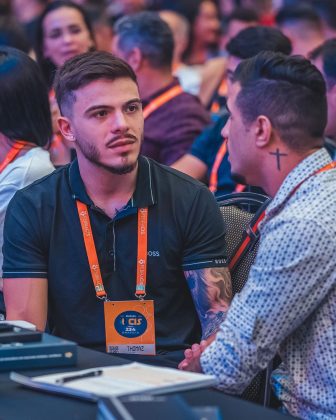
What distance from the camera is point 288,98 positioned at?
2516mm

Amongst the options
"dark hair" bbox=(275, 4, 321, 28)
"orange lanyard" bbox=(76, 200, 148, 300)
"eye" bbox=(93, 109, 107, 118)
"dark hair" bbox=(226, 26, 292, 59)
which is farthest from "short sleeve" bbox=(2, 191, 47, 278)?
"dark hair" bbox=(275, 4, 321, 28)

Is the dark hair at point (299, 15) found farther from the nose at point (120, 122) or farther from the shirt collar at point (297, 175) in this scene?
the shirt collar at point (297, 175)

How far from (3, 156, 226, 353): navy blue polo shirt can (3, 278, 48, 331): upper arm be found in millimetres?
31

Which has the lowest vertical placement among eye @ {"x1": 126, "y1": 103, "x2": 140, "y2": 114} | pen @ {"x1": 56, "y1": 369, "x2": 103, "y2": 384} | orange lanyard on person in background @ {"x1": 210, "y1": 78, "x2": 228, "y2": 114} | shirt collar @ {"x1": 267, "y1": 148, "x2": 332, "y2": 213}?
pen @ {"x1": 56, "y1": 369, "x2": 103, "y2": 384}

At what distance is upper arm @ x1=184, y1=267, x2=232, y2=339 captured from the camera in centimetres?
301

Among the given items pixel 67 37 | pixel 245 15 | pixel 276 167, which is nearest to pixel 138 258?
pixel 276 167

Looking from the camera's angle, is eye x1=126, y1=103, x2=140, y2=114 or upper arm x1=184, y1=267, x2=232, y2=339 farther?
eye x1=126, y1=103, x2=140, y2=114

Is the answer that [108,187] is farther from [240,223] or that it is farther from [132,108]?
[240,223]

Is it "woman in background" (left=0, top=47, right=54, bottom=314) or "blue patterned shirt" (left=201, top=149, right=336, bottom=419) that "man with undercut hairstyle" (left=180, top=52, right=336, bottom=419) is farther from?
"woman in background" (left=0, top=47, right=54, bottom=314)

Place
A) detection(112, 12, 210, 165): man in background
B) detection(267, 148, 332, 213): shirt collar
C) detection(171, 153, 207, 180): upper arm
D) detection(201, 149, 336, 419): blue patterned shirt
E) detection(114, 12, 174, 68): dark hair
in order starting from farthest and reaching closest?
detection(114, 12, 174, 68): dark hair, detection(112, 12, 210, 165): man in background, detection(171, 153, 207, 180): upper arm, detection(267, 148, 332, 213): shirt collar, detection(201, 149, 336, 419): blue patterned shirt

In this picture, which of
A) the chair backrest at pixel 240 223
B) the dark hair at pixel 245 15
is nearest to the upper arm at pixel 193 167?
the chair backrest at pixel 240 223

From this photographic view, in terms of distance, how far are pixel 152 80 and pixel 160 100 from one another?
0.86 ft

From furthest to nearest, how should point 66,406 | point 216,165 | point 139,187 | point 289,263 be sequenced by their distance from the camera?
point 216,165 < point 139,187 < point 289,263 < point 66,406

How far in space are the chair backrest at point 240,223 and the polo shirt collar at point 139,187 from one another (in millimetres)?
311
